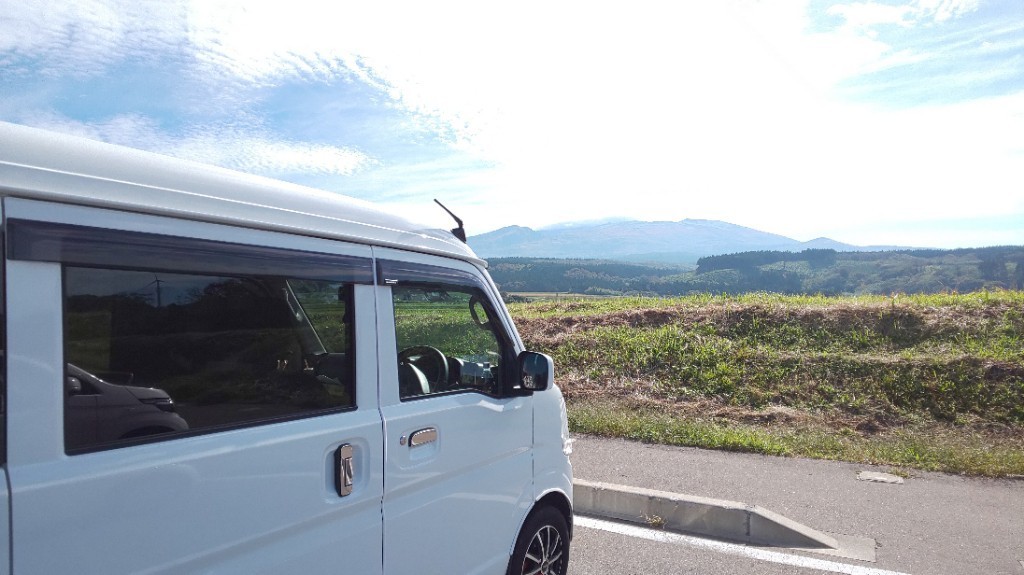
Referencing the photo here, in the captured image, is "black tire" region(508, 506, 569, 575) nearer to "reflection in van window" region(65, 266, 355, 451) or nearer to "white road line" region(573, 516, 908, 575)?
"reflection in van window" region(65, 266, 355, 451)

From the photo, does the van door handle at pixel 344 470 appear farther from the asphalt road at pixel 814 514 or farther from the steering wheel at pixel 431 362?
the asphalt road at pixel 814 514

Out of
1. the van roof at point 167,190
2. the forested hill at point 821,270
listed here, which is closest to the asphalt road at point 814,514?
the van roof at point 167,190

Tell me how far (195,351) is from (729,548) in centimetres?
433

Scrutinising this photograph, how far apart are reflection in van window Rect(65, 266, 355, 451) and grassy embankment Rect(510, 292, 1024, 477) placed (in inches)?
243

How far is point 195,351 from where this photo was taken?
6.96 feet

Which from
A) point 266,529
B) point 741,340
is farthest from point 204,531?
point 741,340

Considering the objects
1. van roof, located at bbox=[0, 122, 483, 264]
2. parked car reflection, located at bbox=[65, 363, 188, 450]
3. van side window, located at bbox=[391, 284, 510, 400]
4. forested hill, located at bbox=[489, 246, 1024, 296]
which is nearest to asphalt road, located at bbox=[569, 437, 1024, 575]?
van side window, located at bbox=[391, 284, 510, 400]

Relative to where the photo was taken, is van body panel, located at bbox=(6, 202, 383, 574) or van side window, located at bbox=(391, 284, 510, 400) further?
van side window, located at bbox=(391, 284, 510, 400)

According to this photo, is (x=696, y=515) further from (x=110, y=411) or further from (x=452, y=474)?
(x=110, y=411)

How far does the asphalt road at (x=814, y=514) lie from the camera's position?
4816 mm

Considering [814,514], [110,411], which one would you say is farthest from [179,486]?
[814,514]

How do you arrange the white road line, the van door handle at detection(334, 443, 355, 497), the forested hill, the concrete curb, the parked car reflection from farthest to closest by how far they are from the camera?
the forested hill < the concrete curb < the white road line < the van door handle at detection(334, 443, 355, 497) < the parked car reflection

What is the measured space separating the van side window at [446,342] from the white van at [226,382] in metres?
0.01

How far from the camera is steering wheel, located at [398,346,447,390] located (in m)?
2.97
